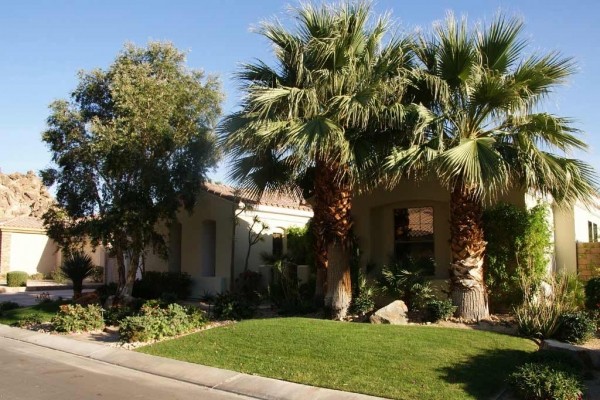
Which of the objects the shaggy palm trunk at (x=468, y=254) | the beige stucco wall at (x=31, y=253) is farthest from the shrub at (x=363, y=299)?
the beige stucco wall at (x=31, y=253)

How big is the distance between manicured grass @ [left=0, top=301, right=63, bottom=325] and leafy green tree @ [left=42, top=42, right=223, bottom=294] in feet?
7.74

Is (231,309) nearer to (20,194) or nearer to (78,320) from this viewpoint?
(78,320)

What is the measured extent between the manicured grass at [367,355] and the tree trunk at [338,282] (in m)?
0.90

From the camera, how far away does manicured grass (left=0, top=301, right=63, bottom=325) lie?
16.6 m

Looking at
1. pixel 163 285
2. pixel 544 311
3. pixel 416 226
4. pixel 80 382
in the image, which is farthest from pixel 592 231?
pixel 80 382

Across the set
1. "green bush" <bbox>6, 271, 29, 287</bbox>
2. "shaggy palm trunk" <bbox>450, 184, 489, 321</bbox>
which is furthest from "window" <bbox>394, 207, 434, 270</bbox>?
"green bush" <bbox>6, 271, 29, 287</bbox>

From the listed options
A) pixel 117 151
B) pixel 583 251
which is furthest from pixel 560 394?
pixel 117 151

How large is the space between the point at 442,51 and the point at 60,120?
11614mm

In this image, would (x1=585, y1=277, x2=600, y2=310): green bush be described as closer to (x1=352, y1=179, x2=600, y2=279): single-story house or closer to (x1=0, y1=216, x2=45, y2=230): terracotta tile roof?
(x1=352, y1=179, x2=600, y2=279): single-story house

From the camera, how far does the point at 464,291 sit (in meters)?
12.1

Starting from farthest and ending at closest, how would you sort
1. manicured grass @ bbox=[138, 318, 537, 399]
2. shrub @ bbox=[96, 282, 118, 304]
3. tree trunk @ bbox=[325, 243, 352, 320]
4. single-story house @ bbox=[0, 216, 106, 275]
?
single-story house @ bbox=[0, 216, 106, 275]
shrub @ bbox=[96, 282, 118, 304]
tree trunk @ bbox=[325, 243, 352, 320]
manicured grass @ bbox=[138, 318, 537, 399]

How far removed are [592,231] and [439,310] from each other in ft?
32.1

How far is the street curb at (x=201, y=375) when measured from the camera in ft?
26.6

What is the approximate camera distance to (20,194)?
6075cm
